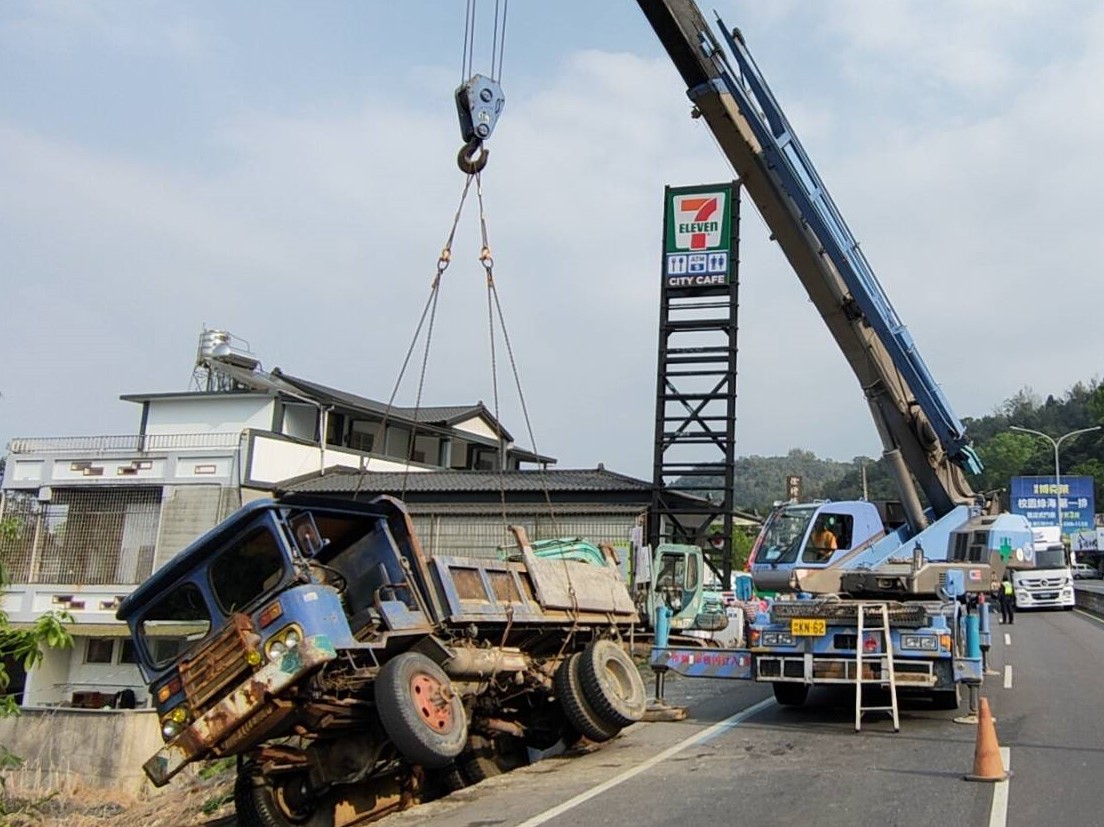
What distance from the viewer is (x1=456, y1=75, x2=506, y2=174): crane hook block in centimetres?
1079

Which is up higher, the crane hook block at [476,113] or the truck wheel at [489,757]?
the crane hook block at [476,113]

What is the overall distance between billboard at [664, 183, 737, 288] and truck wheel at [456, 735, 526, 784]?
1946 cm

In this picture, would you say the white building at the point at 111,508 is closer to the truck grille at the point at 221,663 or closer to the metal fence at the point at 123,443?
the metal fence at the point at 123,443

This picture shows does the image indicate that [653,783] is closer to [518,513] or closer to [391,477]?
[518,513]

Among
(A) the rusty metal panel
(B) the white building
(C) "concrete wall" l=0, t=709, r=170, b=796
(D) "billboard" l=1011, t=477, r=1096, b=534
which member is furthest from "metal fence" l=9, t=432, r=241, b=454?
(D) "billboard" l=1011, t=477, r=1096, b=534

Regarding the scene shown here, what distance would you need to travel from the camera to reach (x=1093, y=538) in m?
63.2

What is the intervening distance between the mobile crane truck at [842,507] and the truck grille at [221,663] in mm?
5387

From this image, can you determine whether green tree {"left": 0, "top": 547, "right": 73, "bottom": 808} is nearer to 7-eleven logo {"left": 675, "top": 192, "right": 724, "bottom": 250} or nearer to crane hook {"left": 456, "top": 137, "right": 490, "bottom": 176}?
crane hook {"left": 456, "top": 137, "right": 490, "bottom": 176}

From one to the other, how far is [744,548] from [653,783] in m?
35.6

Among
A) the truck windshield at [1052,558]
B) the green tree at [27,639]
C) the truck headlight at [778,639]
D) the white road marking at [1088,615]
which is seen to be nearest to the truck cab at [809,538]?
the truck headlight at [778,639]

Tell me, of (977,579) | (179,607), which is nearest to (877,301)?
(977,579)

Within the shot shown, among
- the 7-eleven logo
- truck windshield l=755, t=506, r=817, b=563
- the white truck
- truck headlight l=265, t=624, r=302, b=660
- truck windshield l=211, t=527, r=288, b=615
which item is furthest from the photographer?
the white truck

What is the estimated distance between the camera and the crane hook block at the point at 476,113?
10789 mm

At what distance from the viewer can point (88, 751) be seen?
1916cm
